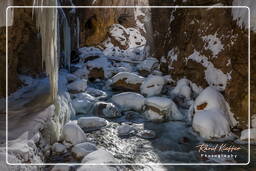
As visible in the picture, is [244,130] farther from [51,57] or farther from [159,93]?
[51,57]

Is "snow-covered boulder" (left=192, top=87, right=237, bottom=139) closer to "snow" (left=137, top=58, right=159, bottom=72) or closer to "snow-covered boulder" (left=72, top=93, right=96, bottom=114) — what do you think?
"snow-covered boulder" (left=72, top=93, right=96, bottom=114)

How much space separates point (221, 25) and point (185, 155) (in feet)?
14.8

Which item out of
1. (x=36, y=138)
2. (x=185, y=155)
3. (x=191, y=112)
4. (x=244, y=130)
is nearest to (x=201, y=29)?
(x=191, y=112)

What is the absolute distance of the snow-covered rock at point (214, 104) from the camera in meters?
6.03

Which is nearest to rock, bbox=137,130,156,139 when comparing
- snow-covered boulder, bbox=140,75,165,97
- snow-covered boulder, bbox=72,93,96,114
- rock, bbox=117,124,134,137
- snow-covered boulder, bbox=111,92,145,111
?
rock, bbox=117,124,134,137

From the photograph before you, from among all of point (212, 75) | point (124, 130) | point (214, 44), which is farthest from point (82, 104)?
point (214, 44)

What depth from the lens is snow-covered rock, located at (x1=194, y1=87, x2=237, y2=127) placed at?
603cm

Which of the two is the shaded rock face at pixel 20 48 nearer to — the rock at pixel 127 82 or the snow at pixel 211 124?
the rock at pixel 127 82

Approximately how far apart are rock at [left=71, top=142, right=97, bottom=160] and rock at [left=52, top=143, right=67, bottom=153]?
194 mm

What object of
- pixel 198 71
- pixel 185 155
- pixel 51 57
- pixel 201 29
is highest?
pixel 201 29

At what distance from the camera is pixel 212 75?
24.2ft

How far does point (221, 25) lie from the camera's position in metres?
7.52

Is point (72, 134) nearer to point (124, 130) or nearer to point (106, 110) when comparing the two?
point (124, 130)

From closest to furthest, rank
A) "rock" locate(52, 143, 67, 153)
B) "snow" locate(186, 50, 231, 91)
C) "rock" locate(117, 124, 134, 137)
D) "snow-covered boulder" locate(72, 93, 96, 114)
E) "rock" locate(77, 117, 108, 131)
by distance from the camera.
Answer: "rock" locate(52, 143, 67, 153) → "rock" locate(117, 124, 134, 137) → "rock" locate(77, 117, 108, 131) → "snow" locate(186, 50, 231, 91) → "snow-covered boulder" locate(72, 93, 96, 114)
